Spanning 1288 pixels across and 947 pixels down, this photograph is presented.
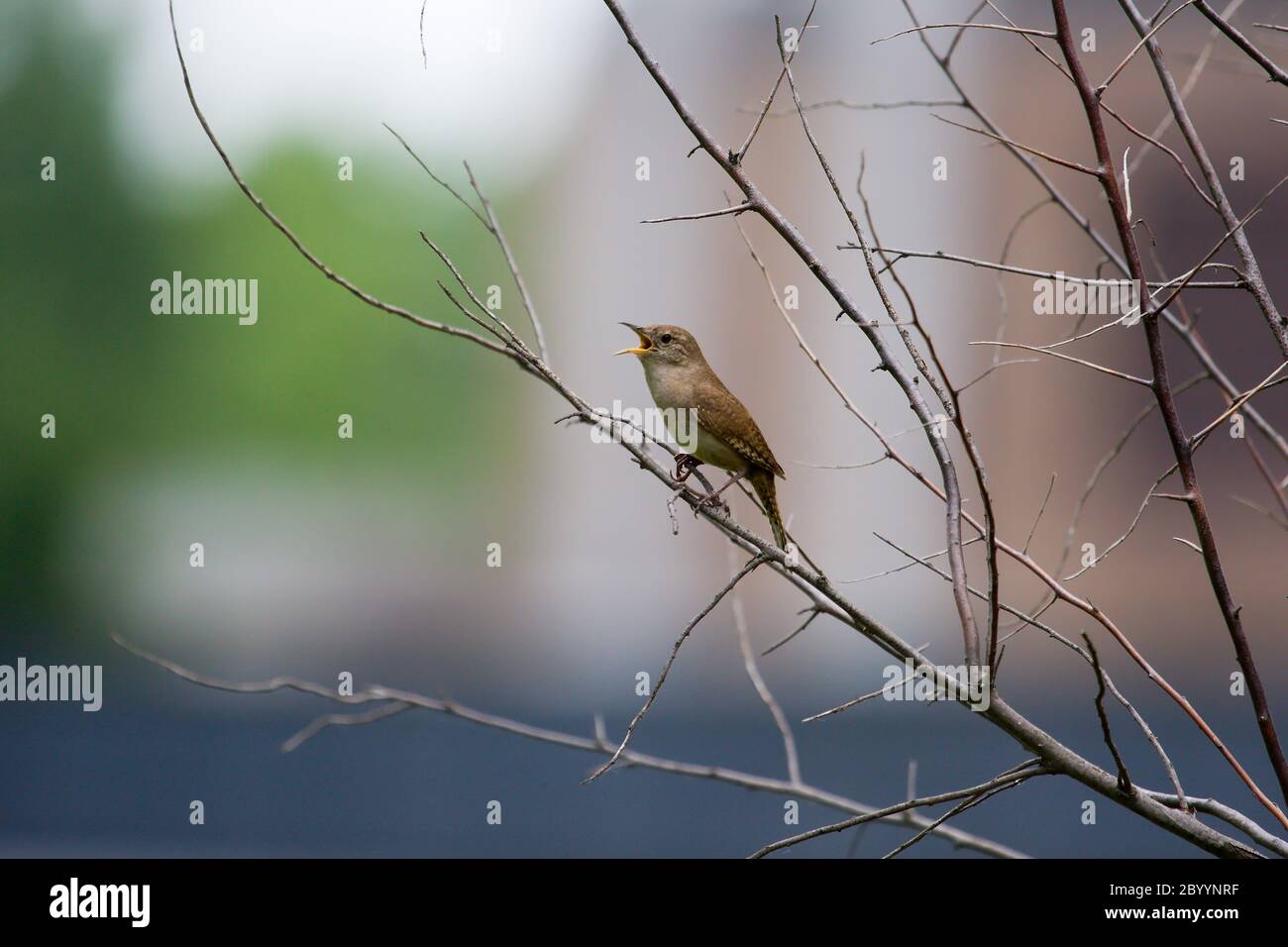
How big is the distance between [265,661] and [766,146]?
52.4 ft

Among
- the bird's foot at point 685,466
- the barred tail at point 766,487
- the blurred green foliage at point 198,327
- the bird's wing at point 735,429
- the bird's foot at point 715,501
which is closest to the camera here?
the bird's foot at point 715,501

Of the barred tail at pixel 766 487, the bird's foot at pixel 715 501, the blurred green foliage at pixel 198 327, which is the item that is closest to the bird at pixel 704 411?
the barred tail at pixel 766 487

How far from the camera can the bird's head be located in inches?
184

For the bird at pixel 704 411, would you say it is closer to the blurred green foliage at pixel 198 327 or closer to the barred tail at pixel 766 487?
the barred tail at pixel 766 487

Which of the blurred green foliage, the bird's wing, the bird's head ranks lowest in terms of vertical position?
the bird's wing

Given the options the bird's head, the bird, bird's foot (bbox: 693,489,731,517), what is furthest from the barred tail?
bird's foot (bbox: 693,489,731,517)

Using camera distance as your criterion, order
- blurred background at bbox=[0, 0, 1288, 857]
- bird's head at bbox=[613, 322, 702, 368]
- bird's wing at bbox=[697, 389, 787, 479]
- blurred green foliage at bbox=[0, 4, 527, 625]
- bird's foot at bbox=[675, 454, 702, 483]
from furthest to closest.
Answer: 1. blurred green foliage at bbox=[0, 4, 527, 625]
2. blurred background at bbox=[0, 0, 1288, 857]
3. bird's head at bbox=[613, 322, 702, 368]
4. bird's wing at bbox=[697, 389, 787, 479]
5. bird's foot at bbox=[675, 454, 702, 483]

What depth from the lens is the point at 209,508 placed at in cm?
3519

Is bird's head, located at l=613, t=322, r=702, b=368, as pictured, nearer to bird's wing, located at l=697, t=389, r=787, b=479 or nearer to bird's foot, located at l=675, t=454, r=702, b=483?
bird's wing, located at l=697, t=389, r=787, b=479

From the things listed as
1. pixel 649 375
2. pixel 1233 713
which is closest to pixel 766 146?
pixel 1233 713

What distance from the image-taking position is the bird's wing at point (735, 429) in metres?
4.39

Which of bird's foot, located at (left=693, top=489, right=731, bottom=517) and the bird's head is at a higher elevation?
the bird's head
